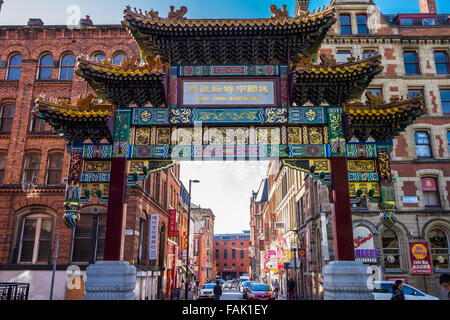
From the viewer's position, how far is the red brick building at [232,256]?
127 meters

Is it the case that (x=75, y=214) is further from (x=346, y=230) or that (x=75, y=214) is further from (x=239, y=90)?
(x=346, y=230)

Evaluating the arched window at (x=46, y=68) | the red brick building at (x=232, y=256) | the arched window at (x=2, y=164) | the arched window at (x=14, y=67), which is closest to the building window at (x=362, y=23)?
the arched window at (x=46, y=68)

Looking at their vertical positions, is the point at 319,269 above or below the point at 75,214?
below

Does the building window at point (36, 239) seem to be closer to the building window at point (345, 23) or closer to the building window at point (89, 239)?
the building window at point (89, 239)

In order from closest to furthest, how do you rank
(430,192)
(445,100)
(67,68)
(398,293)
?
(398,293) < (67,68) < (430,192) < (445,100)

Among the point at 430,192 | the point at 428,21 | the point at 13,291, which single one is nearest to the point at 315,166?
the point at 13,291

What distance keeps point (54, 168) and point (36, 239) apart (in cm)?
485

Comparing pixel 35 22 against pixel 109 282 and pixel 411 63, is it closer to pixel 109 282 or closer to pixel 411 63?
pixel 109 282

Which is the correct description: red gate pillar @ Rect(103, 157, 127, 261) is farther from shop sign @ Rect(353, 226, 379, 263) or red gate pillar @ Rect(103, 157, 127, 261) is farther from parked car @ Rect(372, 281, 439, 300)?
shop sign @ Rect(353, 226, 379, 263)

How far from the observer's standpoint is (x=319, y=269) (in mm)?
26906

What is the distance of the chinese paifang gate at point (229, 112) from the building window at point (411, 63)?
19378mm

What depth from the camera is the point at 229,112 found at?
1302cm
